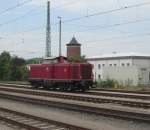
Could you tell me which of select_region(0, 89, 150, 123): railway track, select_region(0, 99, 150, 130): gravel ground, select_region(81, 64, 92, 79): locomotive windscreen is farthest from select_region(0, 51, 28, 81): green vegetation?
select_region(0, 99, 150, 130): gravel ground

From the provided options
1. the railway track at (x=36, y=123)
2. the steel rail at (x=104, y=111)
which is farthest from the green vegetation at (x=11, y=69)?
the railway track at (x=36, y=123)

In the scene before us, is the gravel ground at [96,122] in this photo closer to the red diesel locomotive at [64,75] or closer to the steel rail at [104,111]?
the steel rail at [104,111]

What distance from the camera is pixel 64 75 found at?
125 feet

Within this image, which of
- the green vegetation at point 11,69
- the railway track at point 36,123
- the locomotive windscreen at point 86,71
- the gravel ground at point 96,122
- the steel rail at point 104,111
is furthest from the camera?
the green vegetation at point 11,69

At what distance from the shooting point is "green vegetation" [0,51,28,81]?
247 ft

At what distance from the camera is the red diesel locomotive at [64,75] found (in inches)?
1459

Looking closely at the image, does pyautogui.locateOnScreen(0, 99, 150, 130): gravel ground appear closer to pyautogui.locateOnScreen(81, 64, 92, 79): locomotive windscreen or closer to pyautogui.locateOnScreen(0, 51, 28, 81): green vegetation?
pyautogui.locateOnScreen(81, 64, 92, 79): locomotive windscreen

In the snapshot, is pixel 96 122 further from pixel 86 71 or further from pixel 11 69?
pixel 11 69

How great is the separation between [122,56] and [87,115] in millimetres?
100239

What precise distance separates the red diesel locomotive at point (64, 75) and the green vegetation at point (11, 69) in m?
32.2

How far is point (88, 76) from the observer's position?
37312 millimetres

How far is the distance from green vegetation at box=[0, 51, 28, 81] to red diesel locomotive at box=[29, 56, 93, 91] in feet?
106

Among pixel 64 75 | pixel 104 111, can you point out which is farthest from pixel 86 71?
pixel 104 111

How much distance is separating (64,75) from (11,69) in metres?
39.0
